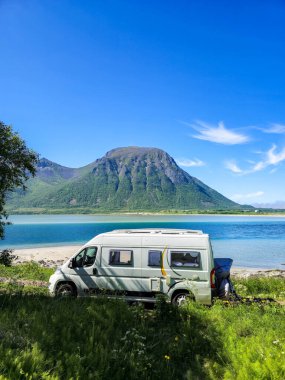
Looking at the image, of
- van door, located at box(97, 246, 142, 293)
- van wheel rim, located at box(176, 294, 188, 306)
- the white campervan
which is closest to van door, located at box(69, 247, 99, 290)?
the white campervan

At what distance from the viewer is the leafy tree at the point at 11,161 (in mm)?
12266

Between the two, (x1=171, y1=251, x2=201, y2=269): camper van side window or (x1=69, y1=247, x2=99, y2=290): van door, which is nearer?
(x1=171, y1=251, x2=201, y2=269): camper van side window

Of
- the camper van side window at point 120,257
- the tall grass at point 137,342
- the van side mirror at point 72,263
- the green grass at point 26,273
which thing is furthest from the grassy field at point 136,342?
the green grass at point 26,273

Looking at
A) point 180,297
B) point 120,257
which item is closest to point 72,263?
point 120,257

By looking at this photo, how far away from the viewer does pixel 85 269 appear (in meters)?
13.4

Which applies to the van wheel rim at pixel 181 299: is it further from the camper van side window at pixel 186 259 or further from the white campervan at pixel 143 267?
the camper van side window at pixel 186 259

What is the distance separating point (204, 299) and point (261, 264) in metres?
32.0

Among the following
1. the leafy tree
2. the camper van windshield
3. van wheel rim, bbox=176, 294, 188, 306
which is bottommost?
van wheel rim, bbox=176, 294, 188, 306

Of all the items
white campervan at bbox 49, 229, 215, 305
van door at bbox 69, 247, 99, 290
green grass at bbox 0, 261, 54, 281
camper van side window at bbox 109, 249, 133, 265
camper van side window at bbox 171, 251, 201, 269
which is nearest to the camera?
white campervan at bbox 49, 229, 215, 305

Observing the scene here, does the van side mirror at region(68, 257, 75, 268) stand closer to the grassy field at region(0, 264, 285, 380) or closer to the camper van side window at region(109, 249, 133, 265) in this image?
the camper van side window at region(109, 249, 133, 265)

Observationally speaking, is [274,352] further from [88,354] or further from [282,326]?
[88,354]

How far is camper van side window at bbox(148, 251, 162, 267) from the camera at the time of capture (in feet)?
41.2

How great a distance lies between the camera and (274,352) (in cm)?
628

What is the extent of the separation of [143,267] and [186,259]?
1732 mm
